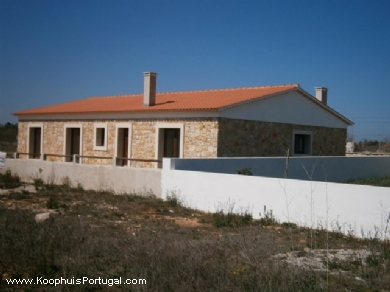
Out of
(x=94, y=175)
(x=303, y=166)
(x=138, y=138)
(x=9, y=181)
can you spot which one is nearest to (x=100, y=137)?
(x=138, y=138)

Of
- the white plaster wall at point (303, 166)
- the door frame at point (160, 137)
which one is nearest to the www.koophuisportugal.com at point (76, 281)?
the white plaster wall at point (303, 166)

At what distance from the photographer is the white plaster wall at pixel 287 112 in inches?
778

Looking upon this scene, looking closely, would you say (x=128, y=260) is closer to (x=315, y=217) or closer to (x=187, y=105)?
(x=315, y=217)

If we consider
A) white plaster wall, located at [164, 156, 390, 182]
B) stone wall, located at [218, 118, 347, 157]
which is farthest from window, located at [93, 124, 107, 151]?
white plaster wall, located at [164, 156, 390, 182]

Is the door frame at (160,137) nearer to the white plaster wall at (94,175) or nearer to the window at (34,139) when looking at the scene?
the white plaster wall at (94,175)

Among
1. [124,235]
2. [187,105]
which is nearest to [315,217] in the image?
[124,235]

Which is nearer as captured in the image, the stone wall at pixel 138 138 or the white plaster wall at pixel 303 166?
the white plaster wall at pixel 303 166

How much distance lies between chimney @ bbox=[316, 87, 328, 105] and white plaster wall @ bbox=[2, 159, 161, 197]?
14.9m

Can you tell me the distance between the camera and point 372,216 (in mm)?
9539

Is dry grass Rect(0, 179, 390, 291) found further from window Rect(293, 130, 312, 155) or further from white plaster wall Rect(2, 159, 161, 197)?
window Rect(293, 130, 312, 155)

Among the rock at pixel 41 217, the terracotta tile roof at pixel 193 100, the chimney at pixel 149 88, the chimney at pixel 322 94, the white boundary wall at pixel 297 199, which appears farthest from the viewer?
the chimney at pixel 322 94

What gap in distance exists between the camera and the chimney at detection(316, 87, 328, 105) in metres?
26.7

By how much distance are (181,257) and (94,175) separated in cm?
1194

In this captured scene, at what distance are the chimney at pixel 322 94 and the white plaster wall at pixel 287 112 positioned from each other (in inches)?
65.2
